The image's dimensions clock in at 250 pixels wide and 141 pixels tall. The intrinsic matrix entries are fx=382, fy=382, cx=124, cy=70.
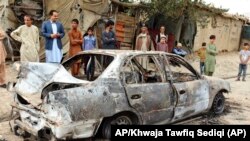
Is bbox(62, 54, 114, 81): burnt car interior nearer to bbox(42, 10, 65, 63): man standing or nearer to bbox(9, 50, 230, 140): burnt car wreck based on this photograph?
bbox(9, 50, 230, 140): burnt car wreck

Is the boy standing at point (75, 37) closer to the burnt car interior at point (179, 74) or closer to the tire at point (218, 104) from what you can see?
the burnt car interior at point (179, 74)

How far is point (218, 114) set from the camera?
25.1ft

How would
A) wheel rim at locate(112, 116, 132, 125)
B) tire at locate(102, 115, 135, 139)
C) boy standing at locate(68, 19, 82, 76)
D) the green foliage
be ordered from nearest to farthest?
1. tire at locate(102, 115, 135, 139)
2. wheel rim at locate(112, 116, 132, 125)
3. boy standing at locate(68, 19, 82, 76)
4. the green foliage

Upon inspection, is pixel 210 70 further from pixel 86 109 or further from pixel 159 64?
pixel 86 109

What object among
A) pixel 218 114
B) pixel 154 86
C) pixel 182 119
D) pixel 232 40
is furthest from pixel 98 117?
pixel 232 40

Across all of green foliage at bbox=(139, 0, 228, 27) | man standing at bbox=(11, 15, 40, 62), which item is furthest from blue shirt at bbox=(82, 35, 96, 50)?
green foliage at bbox=(139, 0, 228, 27)

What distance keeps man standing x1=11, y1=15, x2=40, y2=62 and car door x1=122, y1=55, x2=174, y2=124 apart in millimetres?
3149

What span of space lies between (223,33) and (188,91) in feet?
59.1

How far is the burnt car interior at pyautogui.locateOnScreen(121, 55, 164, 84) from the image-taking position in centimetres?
577

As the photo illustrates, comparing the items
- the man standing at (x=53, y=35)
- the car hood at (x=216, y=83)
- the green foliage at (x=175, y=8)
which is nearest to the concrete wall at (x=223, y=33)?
the green foliage at (x=175, y=8)

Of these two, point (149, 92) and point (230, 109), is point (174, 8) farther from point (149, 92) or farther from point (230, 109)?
point (149, 92)

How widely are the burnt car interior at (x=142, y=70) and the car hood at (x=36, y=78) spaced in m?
0.79

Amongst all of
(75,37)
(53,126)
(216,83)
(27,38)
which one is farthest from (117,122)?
(75,37)

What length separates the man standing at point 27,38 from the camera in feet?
27.7
